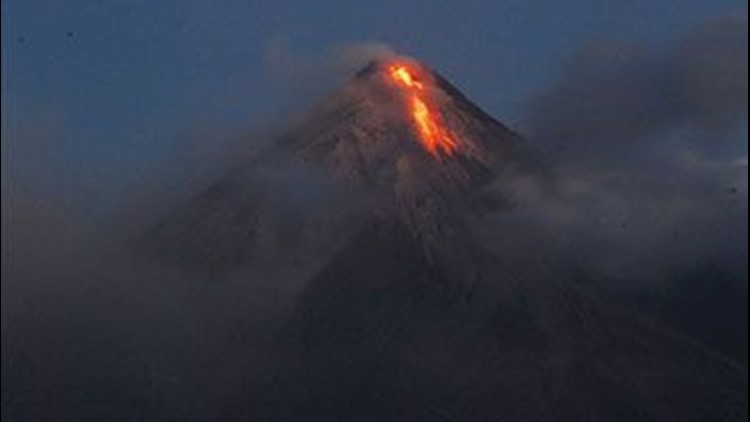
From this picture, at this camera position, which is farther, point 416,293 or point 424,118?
point 424,118

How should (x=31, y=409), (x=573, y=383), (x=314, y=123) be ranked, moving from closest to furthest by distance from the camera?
(x=31, y=409), (x=573, y=383), (x=314, y=123)

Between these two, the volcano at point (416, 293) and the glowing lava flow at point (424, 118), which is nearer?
the volcano at point (416, 293)

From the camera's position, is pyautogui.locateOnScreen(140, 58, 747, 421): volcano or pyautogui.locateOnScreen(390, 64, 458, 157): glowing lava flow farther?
pyautogui.locateOnScreen(390, 64, 458, 157): glowing lava flow

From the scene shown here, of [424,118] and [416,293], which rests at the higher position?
[424,118]

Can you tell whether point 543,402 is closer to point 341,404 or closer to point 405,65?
point 341,404

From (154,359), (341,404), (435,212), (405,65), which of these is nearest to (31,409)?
(154,359)
